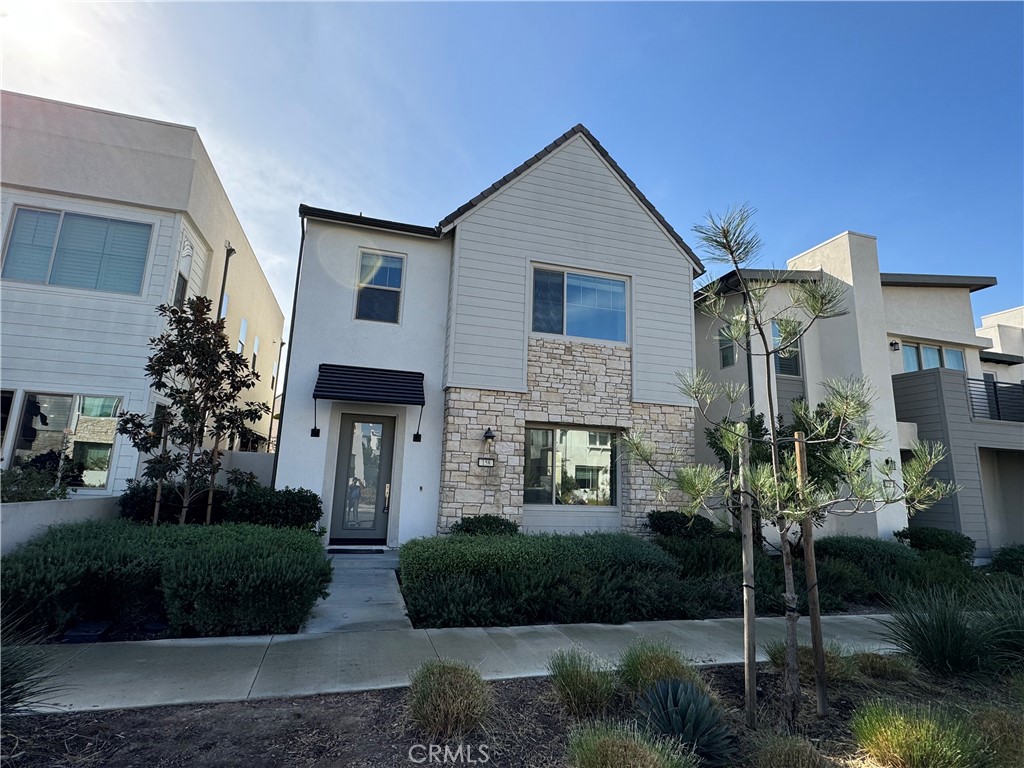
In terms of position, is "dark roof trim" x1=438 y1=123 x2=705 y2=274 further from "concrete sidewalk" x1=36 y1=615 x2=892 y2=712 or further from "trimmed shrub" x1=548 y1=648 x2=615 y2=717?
"trimmed shrub" x1=548 y1=648 x2=615 y2=717

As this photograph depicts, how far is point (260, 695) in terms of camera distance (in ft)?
12.3

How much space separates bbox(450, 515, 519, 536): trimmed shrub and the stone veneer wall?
276 millimetres

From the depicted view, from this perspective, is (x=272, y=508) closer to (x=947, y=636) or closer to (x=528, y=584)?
(x=528, y=584)

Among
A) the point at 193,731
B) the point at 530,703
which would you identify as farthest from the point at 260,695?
the point at 530,703

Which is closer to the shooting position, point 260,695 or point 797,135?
point 260,695

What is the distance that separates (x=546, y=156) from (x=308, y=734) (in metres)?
10.7

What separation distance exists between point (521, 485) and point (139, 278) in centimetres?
788

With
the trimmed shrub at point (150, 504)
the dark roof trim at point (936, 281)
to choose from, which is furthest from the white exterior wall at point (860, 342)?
the trimmed shrub at point (150, 504)

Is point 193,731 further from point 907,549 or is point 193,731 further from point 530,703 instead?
point 907,549

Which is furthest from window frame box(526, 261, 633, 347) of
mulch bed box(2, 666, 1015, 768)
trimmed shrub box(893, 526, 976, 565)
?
trimmed shrub box(893, 526, 976, 565)

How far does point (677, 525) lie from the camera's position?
976 cm

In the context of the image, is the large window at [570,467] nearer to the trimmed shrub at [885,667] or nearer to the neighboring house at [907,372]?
the neighboring house at [907,372]

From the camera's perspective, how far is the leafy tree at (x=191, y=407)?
7.39 metres

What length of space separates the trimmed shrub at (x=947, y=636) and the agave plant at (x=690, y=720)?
2.74m
